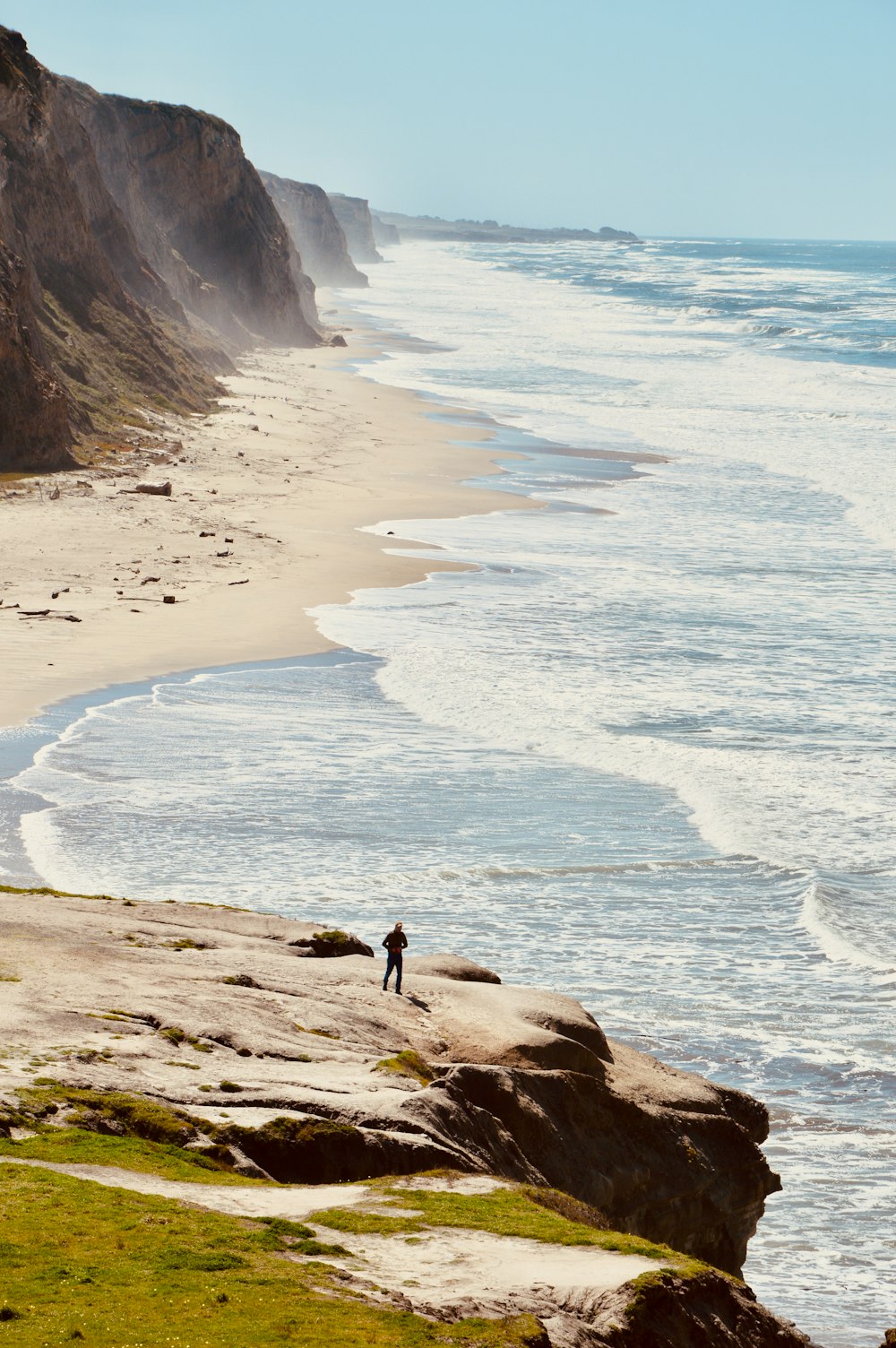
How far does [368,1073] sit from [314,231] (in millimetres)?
145659

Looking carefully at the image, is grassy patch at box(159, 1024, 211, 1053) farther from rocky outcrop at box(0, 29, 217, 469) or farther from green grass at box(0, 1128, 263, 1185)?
rocky outcrop at box(0, 29, 217, 469)

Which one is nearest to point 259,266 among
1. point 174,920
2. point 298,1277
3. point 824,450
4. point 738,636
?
point 824,450

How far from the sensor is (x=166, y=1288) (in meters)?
6.73

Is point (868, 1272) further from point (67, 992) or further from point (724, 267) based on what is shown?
point (724, 267)

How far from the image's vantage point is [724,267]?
189375 mm

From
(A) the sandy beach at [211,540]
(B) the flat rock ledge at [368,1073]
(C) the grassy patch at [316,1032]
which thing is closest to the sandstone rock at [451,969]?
(B) the flat rock ledge at [368,1073]

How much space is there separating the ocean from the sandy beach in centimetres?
135

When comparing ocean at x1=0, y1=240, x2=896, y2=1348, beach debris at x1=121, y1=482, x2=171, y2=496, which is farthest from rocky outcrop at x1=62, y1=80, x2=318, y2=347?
ocean at x1=0, y1=240, x2=896, y2=1348

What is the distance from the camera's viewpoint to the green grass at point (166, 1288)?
20.6ft

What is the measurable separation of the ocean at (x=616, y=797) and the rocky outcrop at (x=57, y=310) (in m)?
10.8

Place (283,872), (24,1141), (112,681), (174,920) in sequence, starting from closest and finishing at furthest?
(24,1141)
(174,920)
(283,872)
(112,681)

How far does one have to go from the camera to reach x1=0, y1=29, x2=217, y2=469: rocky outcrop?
128 ft

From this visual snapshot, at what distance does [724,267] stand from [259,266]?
121 m

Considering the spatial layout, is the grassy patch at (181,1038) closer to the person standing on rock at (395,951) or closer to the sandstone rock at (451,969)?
the person standing on rock at (395,951)
